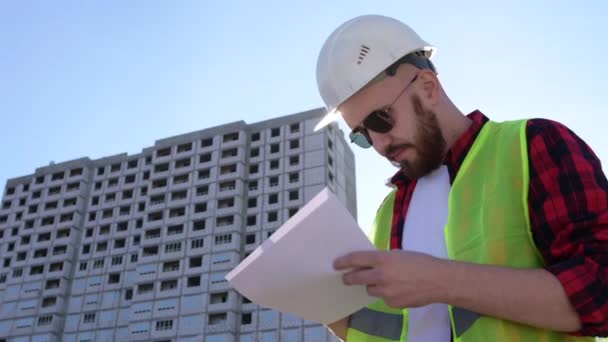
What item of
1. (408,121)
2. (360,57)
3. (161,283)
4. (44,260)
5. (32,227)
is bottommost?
(408,121)

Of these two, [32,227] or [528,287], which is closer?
[528,287]

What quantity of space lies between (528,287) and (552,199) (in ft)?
0.89

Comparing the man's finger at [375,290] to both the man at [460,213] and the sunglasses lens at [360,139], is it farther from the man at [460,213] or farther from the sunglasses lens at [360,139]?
the sunglasses lens at [360,139]

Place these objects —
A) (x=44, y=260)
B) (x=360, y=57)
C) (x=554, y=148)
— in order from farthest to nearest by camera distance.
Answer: (x=44, y=260), (x=360, y=57), (x=554, y=148)

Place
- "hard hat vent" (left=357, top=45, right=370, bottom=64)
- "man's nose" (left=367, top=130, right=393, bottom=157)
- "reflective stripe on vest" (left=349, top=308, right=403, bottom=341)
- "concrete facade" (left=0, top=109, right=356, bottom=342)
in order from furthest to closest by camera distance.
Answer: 1. "concrete facade" (left=0, top=109, right=356, bottom=342)
2. "hard hat vent" (left=357, top=45, right=370, bottom=64)
3. "man's nose" (left=367, top=130, right=393, bottom=157)
4. "reflective stripe on vest" (left=349, top=308, right=403, bottom=341)

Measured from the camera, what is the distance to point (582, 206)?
1396 mm

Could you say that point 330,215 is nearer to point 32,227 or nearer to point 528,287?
point 528,287

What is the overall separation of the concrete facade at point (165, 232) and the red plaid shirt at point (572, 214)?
42.5m

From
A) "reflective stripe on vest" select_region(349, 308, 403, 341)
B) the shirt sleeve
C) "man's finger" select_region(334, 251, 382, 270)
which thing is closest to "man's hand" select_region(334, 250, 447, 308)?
"man's finger" select_region(334, 251, 382, 270)

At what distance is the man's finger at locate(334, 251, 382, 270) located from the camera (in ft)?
4.55

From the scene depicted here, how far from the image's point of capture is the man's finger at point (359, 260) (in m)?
1.39

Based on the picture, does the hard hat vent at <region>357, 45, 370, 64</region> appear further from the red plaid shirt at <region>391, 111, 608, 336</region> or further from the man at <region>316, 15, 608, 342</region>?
the red plaid shirt at <region>391, 111, 608, 336</region>

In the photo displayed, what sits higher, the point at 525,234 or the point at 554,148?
the point at 554,148

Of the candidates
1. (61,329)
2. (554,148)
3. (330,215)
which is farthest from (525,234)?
(61,329)
